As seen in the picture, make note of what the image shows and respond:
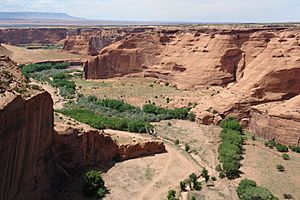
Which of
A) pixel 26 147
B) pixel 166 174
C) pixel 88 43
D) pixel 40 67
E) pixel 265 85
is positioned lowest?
pixel 40 67

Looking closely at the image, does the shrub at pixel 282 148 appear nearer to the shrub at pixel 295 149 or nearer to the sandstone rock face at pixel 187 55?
the shrub at pixel 295 149

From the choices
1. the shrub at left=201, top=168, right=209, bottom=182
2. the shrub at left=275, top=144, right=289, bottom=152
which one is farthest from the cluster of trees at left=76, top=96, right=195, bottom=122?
the shrub at left=201, top=168, right=209, bottom=182

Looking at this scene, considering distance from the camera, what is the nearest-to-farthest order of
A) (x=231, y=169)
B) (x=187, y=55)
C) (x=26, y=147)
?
1. (x=26, y=147)
2. (x=231, y=169)
3. (x=187, y=55)

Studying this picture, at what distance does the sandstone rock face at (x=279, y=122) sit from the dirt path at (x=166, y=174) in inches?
490

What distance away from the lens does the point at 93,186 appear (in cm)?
3434

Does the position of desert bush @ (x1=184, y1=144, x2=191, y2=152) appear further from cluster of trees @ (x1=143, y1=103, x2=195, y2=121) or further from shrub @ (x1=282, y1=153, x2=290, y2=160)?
cluster of trees @ (x1=143, y1=103, x2=195, y2=121)

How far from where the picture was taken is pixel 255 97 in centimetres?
5522

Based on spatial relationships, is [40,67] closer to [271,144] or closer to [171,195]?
[271,144]

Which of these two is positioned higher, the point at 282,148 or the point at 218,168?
the point at 282,148

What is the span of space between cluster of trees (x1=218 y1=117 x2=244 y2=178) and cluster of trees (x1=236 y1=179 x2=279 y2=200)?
345cm

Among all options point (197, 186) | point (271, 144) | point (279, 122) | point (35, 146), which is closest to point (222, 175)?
point (197, 186)

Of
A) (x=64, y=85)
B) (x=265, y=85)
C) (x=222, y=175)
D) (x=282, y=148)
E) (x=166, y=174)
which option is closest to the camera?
(x=222, y=175)

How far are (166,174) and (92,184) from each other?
27.3 ft

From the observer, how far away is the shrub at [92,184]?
112ft
